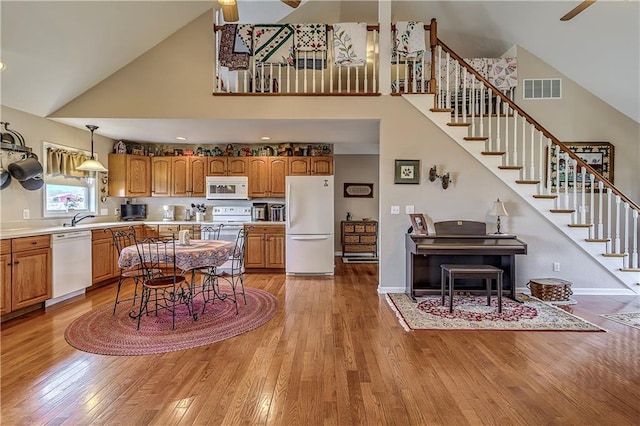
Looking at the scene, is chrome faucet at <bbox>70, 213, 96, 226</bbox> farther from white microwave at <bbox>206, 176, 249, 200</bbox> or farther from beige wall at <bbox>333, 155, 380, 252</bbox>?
beige wall at <bbox>333, 155, 380, 252</bbox>

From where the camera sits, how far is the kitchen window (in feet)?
14.3

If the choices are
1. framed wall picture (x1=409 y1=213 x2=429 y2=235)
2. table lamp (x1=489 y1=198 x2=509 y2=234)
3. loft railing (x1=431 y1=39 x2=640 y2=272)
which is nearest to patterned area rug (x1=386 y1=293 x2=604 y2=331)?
framed wall picture (x1=409 y1=213 x2=429 y2=235)

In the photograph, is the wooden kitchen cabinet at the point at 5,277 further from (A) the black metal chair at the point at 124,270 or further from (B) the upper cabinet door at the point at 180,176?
(B) the upper cabinet door at the point at 180,176

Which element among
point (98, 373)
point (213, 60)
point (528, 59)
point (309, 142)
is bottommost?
point (98, 373)

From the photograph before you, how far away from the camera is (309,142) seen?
19.6 ft

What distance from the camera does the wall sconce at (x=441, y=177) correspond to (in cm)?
427

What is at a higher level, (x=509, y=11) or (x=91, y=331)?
(x=509, y=11)

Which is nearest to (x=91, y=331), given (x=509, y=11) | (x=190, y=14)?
(x=190, y=14)

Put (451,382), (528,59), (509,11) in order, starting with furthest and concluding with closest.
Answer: (528,59) < (509,11) < (451,382)

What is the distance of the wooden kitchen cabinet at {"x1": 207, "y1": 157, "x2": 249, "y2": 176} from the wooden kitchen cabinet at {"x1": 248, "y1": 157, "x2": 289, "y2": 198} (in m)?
0.13

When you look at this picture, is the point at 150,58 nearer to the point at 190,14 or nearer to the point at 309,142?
the point at 190,14

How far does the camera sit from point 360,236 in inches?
290

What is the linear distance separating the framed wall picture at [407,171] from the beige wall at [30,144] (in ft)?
14.5

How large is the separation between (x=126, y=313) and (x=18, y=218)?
1947mm
